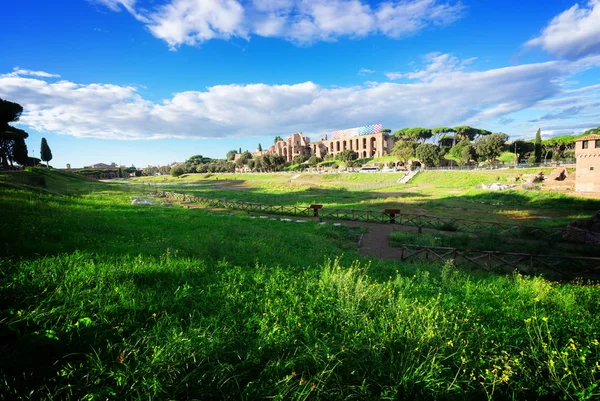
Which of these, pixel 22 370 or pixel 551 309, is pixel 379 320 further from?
pixel 22 370

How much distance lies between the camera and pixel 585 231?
16047mm

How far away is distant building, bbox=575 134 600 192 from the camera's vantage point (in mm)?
29964

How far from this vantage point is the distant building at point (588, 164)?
29964mm

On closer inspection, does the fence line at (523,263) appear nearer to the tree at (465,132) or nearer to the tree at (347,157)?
the tree at (347,157)

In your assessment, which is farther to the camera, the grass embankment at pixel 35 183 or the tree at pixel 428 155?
the tree at pixel 428 155

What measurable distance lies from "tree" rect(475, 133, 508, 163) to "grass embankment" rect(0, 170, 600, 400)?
2674 inches

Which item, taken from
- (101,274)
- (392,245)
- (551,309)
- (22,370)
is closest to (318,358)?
(22,370)

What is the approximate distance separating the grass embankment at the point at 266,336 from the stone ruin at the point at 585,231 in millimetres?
13843

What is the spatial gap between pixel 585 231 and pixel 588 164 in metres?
22.3

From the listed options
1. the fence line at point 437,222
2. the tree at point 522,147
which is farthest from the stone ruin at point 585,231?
the tree at point 522,147

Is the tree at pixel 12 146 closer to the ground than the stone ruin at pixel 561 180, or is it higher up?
higher up

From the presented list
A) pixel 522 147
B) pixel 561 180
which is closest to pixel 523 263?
pixel 561 180

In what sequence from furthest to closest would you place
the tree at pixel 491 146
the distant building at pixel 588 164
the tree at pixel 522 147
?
the tree at pixel 522 147 → the tree at pixel 491 146 → the distant building at pixel 588 164

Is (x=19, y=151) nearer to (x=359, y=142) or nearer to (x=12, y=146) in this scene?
(x=12, y=146)
